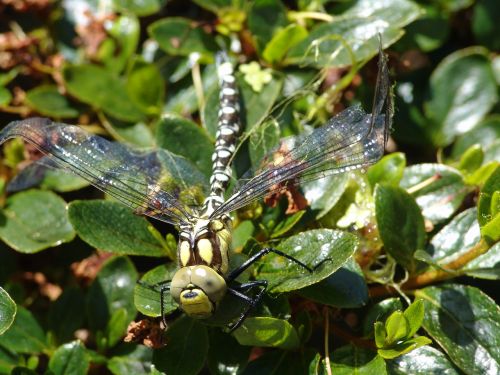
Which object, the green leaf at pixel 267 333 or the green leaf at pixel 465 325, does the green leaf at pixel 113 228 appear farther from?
the green leaf at pixel 465 325

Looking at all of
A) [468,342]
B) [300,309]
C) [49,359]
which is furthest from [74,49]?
[468,342]

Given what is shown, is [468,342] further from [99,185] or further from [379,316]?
[99,185]

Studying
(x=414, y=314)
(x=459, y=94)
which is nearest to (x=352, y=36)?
(x=459, y=94)

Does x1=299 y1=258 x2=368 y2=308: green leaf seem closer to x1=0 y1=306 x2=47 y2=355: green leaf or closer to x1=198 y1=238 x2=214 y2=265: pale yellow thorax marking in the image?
x1=198 y1=238 x2=214 y2=265: pale yellow thorax marking

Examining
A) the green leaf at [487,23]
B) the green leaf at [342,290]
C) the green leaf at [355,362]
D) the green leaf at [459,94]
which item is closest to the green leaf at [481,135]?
the green leaf at [459,94]

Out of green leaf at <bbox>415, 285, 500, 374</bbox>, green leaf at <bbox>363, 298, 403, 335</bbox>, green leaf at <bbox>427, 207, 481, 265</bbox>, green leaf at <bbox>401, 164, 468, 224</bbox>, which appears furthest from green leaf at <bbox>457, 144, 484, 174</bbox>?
green leaf at <bbox>363, 298, 403, 335</bbox>

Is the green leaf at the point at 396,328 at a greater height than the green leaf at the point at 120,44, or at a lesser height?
lesser

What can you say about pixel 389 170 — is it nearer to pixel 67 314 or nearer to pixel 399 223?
pixel 399 223
